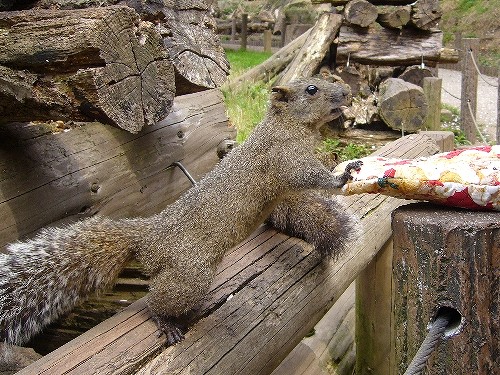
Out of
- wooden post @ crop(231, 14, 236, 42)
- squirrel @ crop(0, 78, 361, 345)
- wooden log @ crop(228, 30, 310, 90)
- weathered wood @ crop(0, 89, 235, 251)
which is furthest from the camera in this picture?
wooden post @ crop(231, 14, 236, 42)

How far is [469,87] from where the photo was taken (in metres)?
8.72

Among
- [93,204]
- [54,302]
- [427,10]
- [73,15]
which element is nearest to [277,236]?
[93,204]

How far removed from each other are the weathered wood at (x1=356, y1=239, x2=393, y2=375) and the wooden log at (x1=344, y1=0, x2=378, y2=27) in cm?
546

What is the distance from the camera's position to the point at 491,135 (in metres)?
9.95

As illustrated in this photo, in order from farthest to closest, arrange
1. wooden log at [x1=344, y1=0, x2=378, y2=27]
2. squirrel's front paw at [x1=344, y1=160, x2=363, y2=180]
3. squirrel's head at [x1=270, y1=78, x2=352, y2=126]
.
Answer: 1. wooden log at [x1=344, y1=0, x2=378, y2=27]
2. squirrel's head at [x1=270, y1=78, x2=352, y2=126]
3. squirrel's front paw at [x1=344, y1=160, x2=363, y2=180]

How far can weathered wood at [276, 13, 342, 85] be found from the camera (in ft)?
28.6

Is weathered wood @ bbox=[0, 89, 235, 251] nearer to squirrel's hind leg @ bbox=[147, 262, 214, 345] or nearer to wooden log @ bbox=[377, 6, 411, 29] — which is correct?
squirrel's hind leg @ bbox=[147, 262, 214, 345]

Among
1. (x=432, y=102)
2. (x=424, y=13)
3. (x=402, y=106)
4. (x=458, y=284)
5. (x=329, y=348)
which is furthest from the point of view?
(x=424, y=13)

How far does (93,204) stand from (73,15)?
991 millimetres

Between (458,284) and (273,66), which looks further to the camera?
(273,66)

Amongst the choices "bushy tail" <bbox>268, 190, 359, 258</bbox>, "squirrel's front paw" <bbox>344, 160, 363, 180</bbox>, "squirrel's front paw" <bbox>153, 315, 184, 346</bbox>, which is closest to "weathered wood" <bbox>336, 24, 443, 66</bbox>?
"bushy tail" <bbox>268, 190, 359, 258</bbox>

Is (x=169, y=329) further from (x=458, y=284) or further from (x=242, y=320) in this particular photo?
(x=458, y=284)

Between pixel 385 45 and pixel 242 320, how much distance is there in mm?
7190

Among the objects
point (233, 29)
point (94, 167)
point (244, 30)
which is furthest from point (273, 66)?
point (233, 29)
